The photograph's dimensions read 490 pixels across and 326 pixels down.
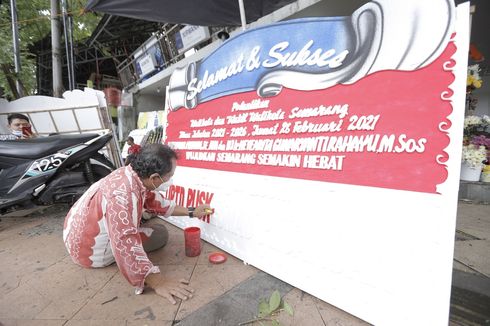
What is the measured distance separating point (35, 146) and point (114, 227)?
2.41m

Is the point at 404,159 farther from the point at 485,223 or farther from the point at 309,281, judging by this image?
the point at 485,223

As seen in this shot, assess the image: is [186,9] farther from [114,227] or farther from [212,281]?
[212,281]

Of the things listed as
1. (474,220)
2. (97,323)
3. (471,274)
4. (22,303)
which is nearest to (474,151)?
(474,220)

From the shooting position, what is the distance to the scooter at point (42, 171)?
3.11 metres

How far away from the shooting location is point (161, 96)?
12906 millimetres

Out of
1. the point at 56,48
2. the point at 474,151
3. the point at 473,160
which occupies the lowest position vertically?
the point at 473,160

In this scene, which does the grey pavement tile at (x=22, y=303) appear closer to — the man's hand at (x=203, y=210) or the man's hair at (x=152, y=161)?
the man's hair at (x=152, y=161)

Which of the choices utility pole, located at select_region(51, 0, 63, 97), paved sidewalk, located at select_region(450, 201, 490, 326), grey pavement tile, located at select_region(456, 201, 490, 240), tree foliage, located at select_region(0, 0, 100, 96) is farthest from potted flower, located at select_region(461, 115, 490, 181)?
utility pole, located at select_region(51, 0, 63, 97)

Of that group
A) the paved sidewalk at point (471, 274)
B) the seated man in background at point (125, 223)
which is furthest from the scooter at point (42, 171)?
the paved sidewalk at point (471, 274)

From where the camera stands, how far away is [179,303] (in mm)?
1646

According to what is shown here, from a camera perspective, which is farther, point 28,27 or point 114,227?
point 28,27

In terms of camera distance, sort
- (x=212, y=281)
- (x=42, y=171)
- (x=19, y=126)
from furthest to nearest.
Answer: (x=19, y=126)
(x=42, y=171)
(x=212, y=281)

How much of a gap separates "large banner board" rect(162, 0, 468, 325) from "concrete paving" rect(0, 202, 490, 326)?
14cm

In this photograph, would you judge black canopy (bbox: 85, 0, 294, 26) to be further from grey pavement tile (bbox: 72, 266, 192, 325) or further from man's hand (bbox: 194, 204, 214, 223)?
grey pavement tile (bbox: 72, 266, 192, 325)
